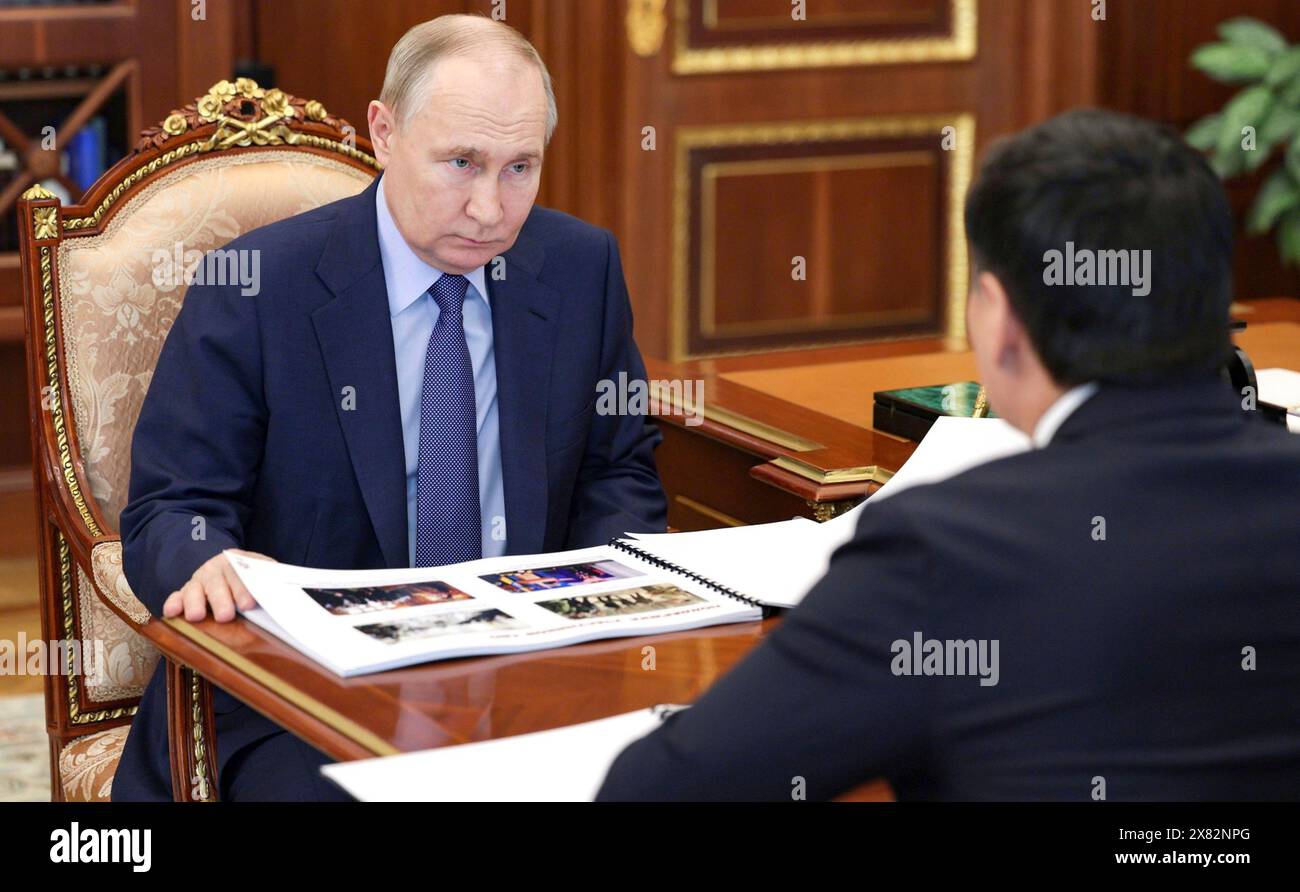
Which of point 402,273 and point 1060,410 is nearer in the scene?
point 1060,410

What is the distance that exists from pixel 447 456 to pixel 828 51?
3.53m

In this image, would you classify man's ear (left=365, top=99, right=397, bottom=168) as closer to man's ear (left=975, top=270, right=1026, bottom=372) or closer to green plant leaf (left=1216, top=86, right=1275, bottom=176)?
man's ear (left=975, top=270, right=1026, bottom=372)

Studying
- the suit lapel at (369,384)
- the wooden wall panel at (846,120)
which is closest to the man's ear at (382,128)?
the suit lapel at (369,384)

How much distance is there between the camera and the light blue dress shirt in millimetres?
2248

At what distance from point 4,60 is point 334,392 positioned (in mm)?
3008

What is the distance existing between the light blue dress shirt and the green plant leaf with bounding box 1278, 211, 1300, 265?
4231 mm

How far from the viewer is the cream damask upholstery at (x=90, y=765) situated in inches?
92.0

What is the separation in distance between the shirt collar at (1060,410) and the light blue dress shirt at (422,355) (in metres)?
1.13

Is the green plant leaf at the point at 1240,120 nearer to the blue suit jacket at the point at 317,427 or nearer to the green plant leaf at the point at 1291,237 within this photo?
the green plant leaf at the point at 1291,237

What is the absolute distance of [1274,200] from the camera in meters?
5.85

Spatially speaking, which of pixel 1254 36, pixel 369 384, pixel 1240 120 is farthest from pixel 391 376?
pixel 1254 36

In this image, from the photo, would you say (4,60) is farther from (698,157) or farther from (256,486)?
(256,486)

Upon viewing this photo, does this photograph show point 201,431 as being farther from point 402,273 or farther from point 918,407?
point 918,407

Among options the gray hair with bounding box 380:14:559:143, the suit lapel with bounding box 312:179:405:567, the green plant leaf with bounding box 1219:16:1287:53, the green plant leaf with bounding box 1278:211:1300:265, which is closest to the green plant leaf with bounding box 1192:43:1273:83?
the green plant leaf with bounding box 1219:16:1287:53
